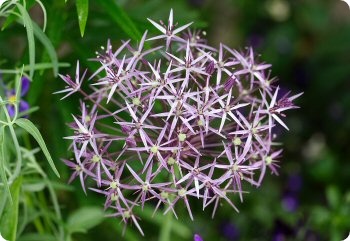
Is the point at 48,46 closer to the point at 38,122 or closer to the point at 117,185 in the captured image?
the point at 117,185

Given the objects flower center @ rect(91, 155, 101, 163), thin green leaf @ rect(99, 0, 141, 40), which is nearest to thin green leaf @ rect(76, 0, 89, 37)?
thin green leaf @ rect(99, 0, 141, 40)

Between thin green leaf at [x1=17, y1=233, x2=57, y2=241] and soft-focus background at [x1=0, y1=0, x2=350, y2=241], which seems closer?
thin green leaf at [x1=17, y1=233, x2=57, y2=241]

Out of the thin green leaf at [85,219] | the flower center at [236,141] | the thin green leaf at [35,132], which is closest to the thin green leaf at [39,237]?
the thin green leaf at [85,219]

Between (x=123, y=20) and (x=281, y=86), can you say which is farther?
(x=281, y=86)

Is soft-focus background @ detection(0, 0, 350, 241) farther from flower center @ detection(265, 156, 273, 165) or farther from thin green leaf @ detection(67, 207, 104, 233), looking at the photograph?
flower center @ detection(265, 156, 273, 165)

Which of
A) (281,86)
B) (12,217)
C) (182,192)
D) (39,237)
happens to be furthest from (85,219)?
(281,86)

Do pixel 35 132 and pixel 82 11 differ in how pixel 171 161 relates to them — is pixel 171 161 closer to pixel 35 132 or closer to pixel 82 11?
pixel 35 132

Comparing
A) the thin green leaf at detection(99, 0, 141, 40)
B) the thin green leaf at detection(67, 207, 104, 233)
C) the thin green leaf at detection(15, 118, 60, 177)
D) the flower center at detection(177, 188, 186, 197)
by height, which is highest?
the thin green leaf at detection(99, 0, 141, 40)

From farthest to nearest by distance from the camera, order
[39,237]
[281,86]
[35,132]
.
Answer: [281,86] → [39,237] → [35,132]

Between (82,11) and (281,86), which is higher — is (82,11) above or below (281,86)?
above
